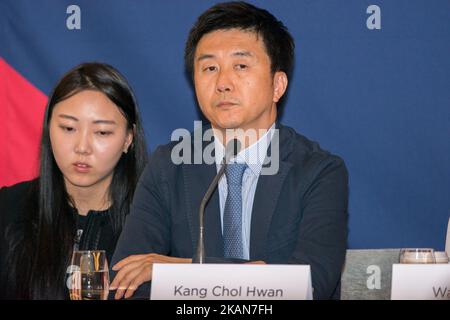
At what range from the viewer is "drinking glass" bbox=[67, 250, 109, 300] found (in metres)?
1.64

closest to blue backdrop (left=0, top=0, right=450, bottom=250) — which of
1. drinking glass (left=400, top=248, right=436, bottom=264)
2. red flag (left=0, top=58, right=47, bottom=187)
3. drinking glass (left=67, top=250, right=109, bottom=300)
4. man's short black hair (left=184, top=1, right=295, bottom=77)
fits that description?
red flag (left=0, top=58, right=47, bottom=187)

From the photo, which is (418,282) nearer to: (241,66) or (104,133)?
(241,66)

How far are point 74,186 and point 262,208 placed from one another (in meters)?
0.75

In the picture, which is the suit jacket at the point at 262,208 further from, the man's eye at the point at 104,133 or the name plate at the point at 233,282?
the name plate at the point at 233,282

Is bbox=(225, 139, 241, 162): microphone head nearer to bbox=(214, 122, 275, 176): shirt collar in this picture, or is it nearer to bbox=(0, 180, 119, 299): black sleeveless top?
bbox=(214, 122, 275, 176): shirt collar

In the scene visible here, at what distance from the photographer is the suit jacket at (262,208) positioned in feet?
6.82

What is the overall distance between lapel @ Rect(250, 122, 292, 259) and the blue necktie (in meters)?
0.04

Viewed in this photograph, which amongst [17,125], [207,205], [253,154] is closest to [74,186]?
[17,125]

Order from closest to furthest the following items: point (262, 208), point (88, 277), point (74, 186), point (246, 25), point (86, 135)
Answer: point (88, 277) < point (262, 208) < point (246, 25) < point (86, 135) < point (74, 186)

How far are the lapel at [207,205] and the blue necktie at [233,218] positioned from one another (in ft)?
0.07

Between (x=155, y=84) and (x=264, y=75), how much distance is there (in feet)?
1.96

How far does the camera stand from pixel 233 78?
7.29ft

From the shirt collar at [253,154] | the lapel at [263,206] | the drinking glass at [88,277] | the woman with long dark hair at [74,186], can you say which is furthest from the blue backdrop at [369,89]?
the drinking glass at [88,277]
